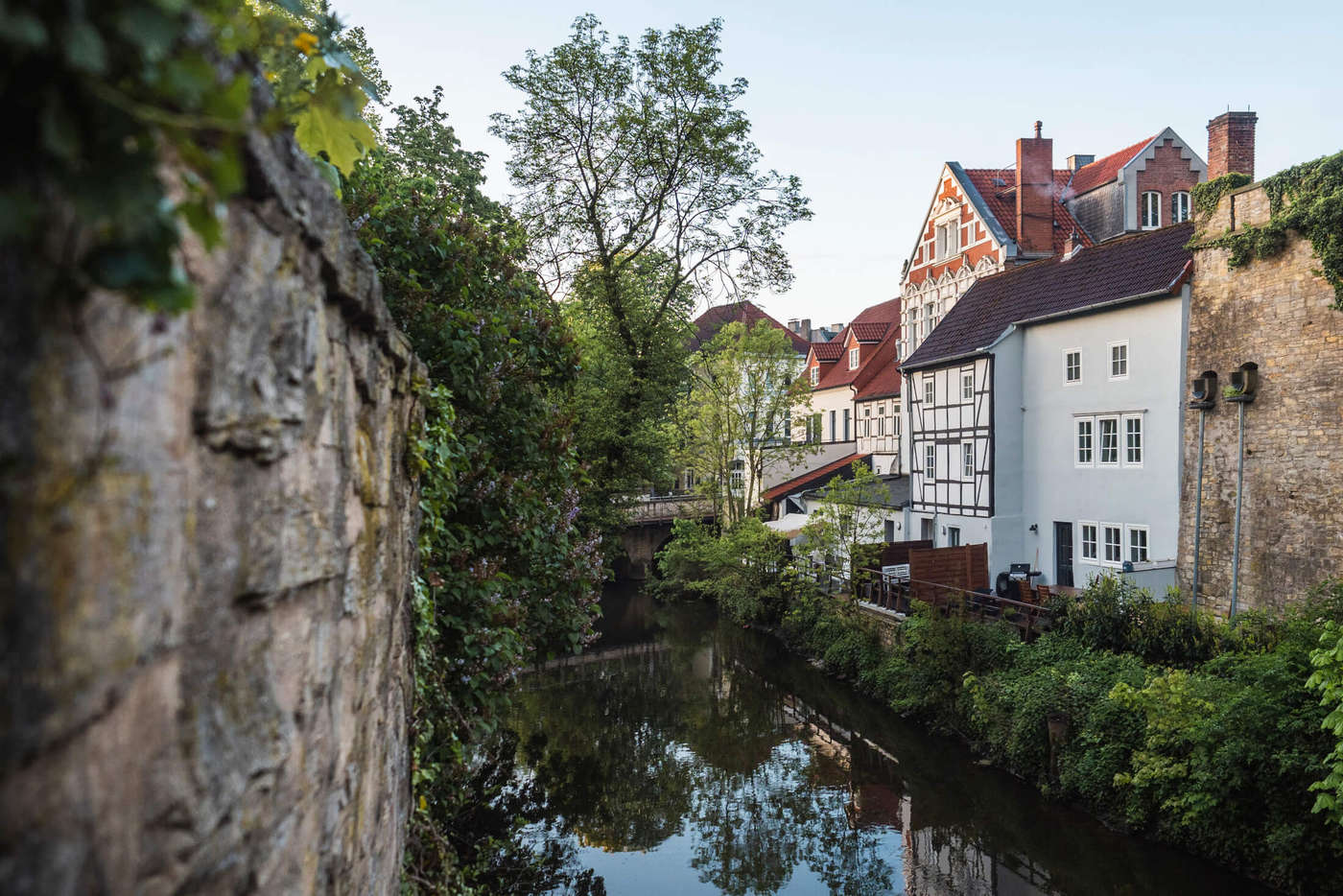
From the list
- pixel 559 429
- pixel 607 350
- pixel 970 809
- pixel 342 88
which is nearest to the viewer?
pixel 342 88

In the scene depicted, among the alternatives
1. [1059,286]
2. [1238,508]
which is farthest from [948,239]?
[1238,508]

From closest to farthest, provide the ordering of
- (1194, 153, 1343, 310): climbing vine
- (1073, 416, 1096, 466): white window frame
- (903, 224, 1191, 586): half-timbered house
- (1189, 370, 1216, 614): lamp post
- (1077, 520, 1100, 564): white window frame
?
(1194, 153, 1343, 310): climbing vine, (1189, 370, 1216, 614): lamp post, (903, 224, 1191, 586): half-timbered house, (1077, 520, 1100, 564): white window frame, (1073, 416, 1096, 466): white window frame

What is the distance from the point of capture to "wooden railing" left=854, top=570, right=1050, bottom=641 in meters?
16.1

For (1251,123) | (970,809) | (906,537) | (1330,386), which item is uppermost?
(1251,123)

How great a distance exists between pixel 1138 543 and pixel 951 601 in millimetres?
4613

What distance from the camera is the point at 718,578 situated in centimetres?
2592

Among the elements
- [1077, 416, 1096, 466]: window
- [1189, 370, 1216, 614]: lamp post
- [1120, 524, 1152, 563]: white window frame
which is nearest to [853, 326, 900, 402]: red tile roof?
[1077, 416, 1096, 466]: window

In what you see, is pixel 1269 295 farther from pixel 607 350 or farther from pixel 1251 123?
pixel 607 350

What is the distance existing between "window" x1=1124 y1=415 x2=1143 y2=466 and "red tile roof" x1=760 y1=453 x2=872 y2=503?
13902mm

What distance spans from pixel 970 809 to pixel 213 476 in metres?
13.9

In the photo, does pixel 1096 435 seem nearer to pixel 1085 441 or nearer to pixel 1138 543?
pixel 1085 441

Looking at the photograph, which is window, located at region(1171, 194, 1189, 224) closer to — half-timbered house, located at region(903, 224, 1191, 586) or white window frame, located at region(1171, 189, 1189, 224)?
white window frame, located at region(1171, 189, 1189, 224)

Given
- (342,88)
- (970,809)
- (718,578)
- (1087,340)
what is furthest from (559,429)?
(718,578)

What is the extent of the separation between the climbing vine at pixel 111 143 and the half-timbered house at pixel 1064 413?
759 inches
